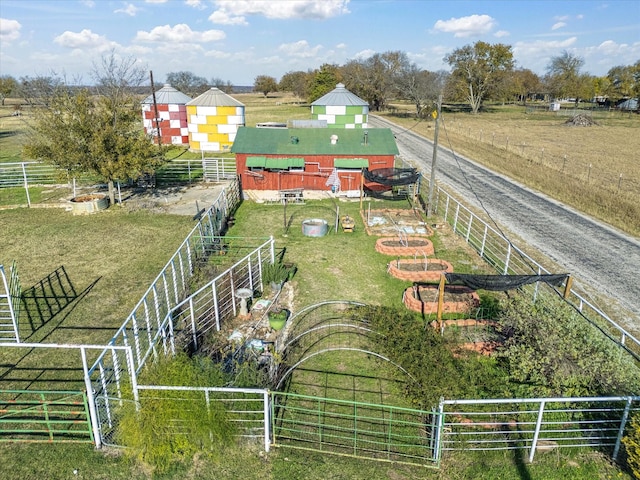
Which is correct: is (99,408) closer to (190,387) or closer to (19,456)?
(19,456)

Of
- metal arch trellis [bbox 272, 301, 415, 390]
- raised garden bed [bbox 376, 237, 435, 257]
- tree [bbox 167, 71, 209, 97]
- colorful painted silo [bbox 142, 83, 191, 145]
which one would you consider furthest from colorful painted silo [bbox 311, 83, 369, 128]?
tree [bbox 167, 71, 209, 97]

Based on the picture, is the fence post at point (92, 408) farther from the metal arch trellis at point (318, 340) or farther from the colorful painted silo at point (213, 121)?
the colorful painted silo at point (213, 121)

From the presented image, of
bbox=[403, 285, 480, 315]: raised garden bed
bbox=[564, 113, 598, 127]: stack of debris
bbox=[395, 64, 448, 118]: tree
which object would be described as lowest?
bbox=[403, 285, 480, 315]: raised garden bed

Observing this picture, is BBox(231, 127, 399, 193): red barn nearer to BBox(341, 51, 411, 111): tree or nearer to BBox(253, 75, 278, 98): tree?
BBox(341, 51, 411, 111): tree

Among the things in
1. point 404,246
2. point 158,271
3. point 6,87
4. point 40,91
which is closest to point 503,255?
point 404,246

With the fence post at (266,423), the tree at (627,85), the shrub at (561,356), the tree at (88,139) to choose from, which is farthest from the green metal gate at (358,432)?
the tree at (627,85)

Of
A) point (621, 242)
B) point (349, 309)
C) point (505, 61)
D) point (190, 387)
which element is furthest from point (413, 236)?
point (505, 61)
